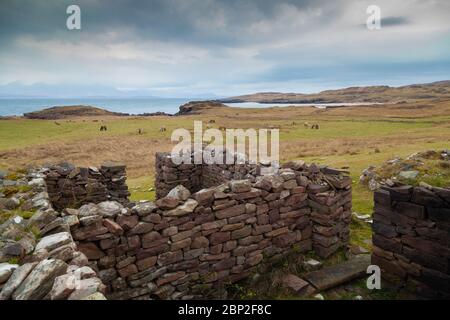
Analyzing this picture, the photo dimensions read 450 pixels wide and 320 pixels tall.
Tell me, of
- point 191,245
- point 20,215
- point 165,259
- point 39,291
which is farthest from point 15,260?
point 191,245

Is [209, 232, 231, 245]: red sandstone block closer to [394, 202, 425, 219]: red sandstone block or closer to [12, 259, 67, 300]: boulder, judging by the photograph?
[12, 259, 67, 300]: boulder

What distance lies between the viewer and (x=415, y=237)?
22.5ft

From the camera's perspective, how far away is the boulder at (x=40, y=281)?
3.66 metres

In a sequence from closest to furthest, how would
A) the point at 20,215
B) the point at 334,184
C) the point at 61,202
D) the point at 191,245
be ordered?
the point at 20,215, the point at 191,245, the point at 334,184, the point at 61,202

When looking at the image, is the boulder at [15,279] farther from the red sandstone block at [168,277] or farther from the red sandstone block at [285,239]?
the red sandstone block at [285,239]

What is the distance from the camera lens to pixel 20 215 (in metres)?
6.33

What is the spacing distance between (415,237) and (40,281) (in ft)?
22.8

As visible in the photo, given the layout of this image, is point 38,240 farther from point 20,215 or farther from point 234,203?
point 234,203

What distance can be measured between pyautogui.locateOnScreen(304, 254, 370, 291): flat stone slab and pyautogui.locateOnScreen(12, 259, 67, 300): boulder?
208 inches

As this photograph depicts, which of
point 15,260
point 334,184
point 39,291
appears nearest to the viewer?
point 39,291

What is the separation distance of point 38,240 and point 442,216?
24.5 ft

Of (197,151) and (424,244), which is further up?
(197,151)

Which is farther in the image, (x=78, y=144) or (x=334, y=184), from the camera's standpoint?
(x=78, y=144)

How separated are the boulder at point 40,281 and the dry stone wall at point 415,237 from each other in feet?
21.7
